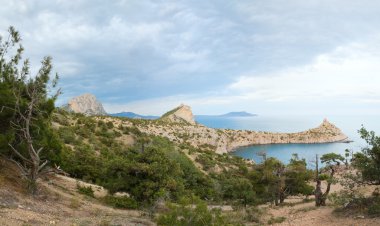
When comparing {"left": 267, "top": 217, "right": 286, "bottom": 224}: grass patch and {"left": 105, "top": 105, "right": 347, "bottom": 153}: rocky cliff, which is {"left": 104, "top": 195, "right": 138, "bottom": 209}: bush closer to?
{"left": 267, "top": 217, "right": 286, "bottom": 224}: grass patch

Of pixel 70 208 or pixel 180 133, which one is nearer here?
pixel 70 208

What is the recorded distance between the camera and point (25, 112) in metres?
17.4

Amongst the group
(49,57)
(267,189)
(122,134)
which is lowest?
(267,189)

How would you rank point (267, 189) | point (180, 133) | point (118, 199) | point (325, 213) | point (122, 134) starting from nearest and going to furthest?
point (325, 213)
point (118, 199)
point (267, 189)
point (122, 134)
point (180, 133)

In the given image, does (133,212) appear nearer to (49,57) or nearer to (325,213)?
(49,57)

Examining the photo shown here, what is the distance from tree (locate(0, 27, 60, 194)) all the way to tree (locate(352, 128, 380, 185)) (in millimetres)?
18784

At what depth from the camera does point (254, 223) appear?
21.5 metres

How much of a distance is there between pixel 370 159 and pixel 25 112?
20604 mm

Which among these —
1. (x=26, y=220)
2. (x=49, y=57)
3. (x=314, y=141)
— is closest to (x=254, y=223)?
(x=26, y=220)

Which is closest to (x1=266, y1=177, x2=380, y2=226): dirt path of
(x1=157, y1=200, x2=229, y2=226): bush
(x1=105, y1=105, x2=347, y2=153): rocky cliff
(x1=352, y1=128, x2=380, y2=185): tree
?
(x1=352, y1=128, x2=380, y2=185): tree

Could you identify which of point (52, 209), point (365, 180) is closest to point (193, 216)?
point (52, 209)

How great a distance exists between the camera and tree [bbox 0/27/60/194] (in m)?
17.3

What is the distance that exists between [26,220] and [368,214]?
17866 millimetres

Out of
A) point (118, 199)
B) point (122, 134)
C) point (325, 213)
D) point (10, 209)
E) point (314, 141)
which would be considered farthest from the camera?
point (314, 141)
